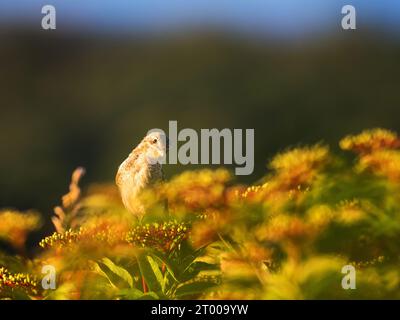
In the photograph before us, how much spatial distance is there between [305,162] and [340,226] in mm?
199

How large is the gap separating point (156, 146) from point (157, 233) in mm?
382

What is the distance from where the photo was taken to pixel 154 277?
1.81 metres

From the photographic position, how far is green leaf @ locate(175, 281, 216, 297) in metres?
1.81

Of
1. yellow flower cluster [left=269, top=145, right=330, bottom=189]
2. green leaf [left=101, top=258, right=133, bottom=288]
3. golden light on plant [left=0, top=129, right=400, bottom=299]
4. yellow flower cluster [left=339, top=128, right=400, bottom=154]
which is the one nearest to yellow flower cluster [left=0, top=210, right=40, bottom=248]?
golden light on plant [left=0, top=129, right=400, bottom=299]

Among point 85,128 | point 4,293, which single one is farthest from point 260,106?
point 4,293

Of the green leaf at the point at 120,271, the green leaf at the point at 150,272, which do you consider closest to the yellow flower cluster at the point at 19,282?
the green leaf at the point at 120,271

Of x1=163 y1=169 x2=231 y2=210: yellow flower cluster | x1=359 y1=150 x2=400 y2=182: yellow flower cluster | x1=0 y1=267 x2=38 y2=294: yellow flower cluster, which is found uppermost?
x1=359 y1=150 x2=400 y2=182: yellow flower cluster

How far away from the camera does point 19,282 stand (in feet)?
6.03

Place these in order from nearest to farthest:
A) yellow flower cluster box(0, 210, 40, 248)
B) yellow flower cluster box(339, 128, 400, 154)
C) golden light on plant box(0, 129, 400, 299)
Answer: golden light on plant box(0, 129, 400, 299) → yellow flower cluster box(339, 128, 400, 154) → yellow flower cluster box(0, 210, 40, 248)

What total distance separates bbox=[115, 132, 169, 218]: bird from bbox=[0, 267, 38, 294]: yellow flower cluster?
0.36 metres

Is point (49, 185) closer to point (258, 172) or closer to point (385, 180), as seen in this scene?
point (258, 172)

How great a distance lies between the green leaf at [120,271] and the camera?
71.5 inches

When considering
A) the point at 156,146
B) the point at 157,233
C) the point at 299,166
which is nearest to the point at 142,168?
the point at 156,146

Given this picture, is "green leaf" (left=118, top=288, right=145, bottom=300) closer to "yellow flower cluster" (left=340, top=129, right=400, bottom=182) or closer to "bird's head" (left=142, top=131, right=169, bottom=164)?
"bird's head" (left=142, top=131, right=169, bottom=164)
